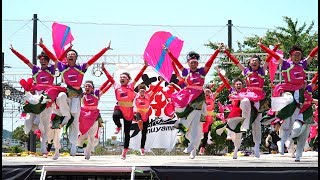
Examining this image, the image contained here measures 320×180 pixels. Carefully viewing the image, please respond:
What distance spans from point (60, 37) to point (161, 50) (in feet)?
7.02

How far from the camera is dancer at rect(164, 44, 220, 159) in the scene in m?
9.45

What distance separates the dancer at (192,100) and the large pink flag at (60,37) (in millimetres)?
1722

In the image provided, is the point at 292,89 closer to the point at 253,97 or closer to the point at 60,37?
the point at 253,97

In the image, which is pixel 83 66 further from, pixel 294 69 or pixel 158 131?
pixel 158 131

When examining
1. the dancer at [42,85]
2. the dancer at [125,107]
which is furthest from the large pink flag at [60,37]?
the dancer at [125,107]

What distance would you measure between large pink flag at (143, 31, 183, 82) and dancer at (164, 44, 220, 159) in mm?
1907

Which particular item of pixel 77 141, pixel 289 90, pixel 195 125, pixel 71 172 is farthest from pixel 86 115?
pixel 289 90

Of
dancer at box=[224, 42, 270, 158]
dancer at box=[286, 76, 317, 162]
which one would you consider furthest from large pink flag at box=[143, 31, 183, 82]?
dancer at box=[286, 76, 317, 162]

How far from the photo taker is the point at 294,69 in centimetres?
905

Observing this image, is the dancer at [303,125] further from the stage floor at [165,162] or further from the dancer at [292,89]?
the stage floor at [165,162]

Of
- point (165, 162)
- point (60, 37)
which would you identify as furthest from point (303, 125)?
point (60, 37)

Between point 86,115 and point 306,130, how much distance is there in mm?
2936

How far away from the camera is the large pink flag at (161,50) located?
11.6 m

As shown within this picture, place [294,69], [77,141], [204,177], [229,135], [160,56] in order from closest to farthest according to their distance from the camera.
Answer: [204,177] < [294,69] < [77,141] < [229,135] < [160,56]
